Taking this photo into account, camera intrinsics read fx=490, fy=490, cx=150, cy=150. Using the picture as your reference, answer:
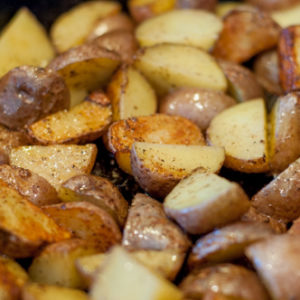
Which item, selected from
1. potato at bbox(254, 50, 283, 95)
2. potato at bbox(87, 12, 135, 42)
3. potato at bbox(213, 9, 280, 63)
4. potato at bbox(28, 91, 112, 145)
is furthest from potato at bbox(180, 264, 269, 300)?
potato at bbox(87, 12, 135, 42)

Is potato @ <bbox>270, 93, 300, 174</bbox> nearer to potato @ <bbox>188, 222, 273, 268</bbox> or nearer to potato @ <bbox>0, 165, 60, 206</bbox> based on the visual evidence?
potato @ <bbox>188, 222, 273, 268</bbox>

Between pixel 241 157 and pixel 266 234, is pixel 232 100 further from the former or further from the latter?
pixel 266 234

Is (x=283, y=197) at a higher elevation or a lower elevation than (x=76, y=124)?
lower

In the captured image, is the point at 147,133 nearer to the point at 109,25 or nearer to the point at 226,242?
the point at 226,242

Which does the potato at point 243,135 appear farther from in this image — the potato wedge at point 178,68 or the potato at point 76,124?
the potato at point 76,124

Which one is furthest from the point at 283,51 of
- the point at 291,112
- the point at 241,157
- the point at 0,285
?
the point at 0,285

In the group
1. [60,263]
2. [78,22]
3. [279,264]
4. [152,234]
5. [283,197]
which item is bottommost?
[283,197]

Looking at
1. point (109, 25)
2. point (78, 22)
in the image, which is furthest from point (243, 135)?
point (78, 22)
